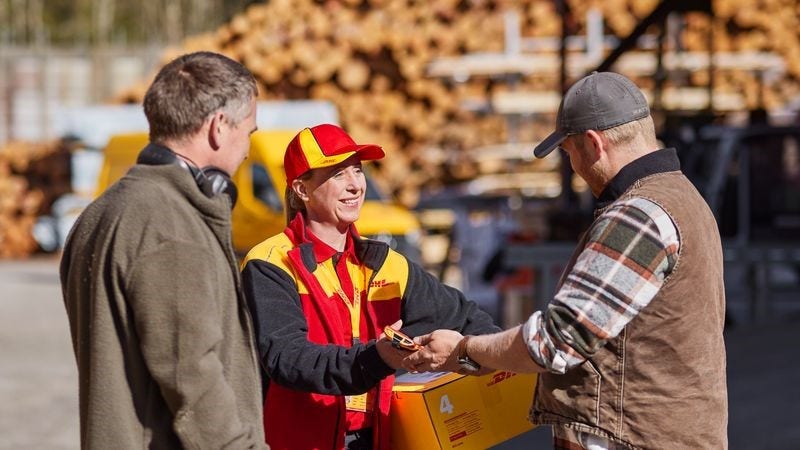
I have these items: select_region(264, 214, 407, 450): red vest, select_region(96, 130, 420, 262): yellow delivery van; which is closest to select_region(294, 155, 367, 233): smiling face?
select_region(264, 214, 407, 450): red vest

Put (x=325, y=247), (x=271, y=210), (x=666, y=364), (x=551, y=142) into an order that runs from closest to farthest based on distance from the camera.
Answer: (x=666, y=364)
(x=551, y=142)
(x=325, y=247)
(x=271, y=210)

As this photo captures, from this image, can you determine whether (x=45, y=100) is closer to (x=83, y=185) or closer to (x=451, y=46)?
(x=83, y=185)

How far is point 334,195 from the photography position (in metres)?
3.99

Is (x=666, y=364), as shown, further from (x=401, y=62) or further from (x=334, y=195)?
(x=401, y=62)

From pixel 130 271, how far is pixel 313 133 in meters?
1.10

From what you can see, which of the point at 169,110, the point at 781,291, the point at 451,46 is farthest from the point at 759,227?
the point at 169,110

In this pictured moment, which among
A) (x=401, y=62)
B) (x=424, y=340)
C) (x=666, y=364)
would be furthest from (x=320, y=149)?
(x=401, y=62)

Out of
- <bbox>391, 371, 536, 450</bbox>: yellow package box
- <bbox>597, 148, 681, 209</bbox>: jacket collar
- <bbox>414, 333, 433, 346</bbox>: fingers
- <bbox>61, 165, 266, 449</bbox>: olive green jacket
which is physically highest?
<bbox>597, 148, 681, 209</bbox>: jacket collar

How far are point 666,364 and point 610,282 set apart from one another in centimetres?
25

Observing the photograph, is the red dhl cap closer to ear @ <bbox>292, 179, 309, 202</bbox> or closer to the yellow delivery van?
ear @ <bbox>292, 179, 309, 202</bbox>

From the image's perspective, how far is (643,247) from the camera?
3211 mm

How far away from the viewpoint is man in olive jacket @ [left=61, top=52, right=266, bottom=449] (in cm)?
300

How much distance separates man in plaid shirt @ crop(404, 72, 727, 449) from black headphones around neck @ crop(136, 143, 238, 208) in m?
0.78

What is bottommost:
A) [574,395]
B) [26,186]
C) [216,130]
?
[26,186]
